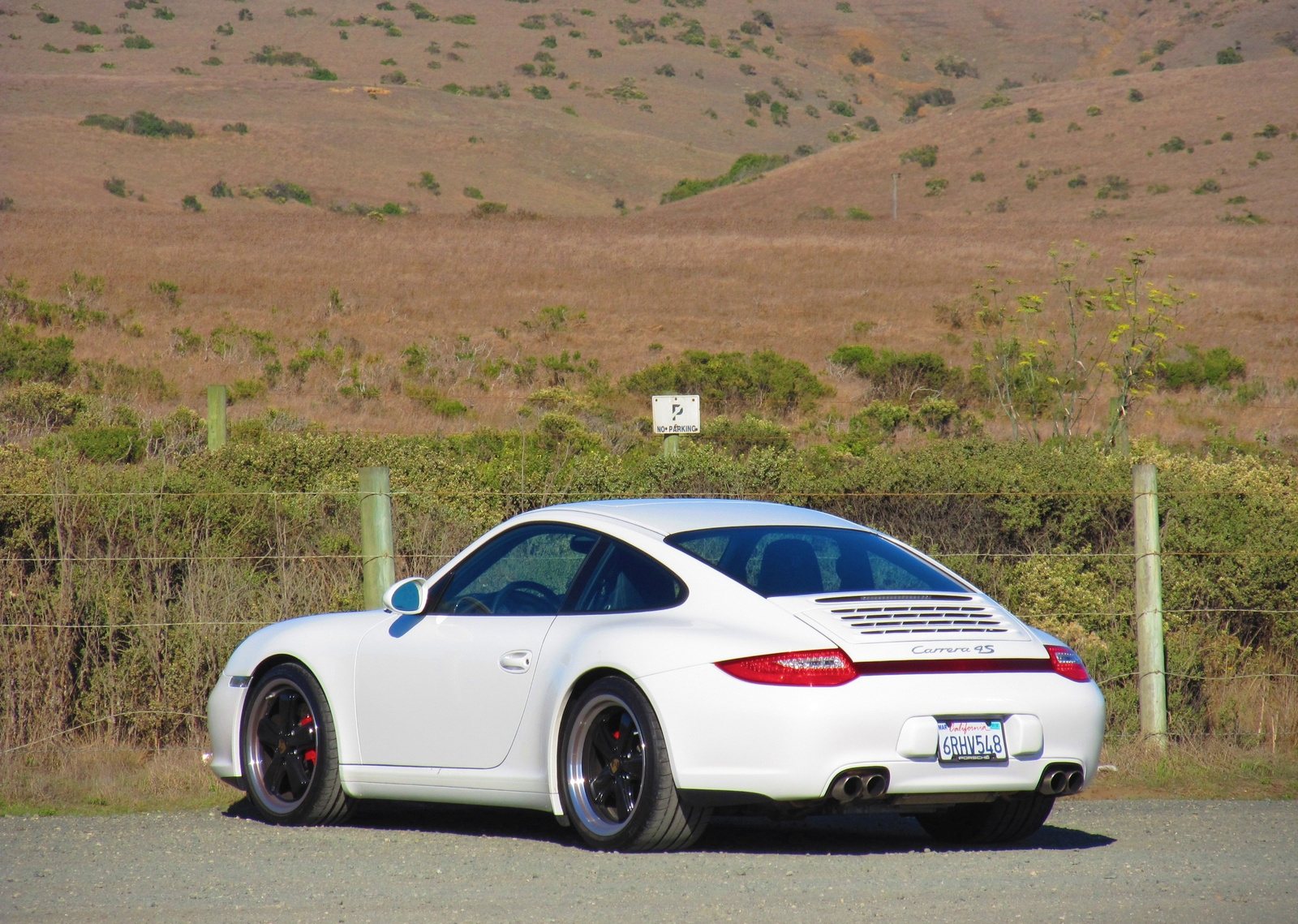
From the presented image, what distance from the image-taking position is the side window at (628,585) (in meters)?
5.91

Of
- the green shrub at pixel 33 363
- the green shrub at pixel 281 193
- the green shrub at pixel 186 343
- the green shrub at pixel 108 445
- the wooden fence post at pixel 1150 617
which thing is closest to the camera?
the wooden fence post at pixel 1150 617

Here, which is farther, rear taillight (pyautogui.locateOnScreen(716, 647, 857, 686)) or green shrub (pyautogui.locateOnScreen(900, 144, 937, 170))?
green shrub (pyautogui.locateOnScreen(900, 144, 937, 170))

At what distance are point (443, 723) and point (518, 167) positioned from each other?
299ft

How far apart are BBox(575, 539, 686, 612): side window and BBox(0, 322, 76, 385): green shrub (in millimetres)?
23104

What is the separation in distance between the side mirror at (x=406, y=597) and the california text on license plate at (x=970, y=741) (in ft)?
7.32

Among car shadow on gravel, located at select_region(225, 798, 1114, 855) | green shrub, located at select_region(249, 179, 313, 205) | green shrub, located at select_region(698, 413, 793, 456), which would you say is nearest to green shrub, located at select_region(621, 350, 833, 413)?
green shrub, located at select_region(698, 413, 793, 456)

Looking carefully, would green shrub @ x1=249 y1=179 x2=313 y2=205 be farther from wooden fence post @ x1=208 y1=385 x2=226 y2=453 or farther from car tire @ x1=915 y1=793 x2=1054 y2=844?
car tire @ x1=915 y1=793 x2=1054 y2=844

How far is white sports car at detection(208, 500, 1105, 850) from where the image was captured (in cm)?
543

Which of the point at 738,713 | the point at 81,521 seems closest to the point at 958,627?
the point at 738,713

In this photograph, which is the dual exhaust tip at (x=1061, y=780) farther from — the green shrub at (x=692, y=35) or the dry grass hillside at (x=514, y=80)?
the green shrub at (x=692, y=35)

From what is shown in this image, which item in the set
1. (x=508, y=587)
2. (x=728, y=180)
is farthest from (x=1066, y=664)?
(x=728, y=180)

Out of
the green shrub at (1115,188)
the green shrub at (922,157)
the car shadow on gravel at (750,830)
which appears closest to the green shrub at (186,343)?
the car shadow on gravel at (750,830)

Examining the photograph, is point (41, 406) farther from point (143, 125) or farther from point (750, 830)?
point (143, 125)

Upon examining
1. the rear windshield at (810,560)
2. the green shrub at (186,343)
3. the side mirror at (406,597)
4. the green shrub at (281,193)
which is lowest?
the side mirror at (406,597)
